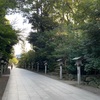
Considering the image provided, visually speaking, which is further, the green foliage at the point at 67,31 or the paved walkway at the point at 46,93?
the green foliage at the point at 67,31

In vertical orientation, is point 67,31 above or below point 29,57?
above

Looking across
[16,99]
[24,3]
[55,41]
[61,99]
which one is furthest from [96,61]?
[55,41]

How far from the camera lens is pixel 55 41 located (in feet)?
93.6

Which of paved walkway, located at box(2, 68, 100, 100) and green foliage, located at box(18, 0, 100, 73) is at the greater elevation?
green foliage, located at box(18, 0, 100, 73)

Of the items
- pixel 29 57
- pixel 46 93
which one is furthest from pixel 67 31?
pixel 29 57

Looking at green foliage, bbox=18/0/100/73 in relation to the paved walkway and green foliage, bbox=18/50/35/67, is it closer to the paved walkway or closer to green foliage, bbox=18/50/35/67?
the paved walkway

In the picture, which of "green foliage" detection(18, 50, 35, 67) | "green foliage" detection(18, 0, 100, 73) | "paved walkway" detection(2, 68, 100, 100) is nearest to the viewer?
"paved walkway" detection(2, 68, 100, 100)

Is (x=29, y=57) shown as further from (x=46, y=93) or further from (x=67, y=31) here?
(x=46, y=93)

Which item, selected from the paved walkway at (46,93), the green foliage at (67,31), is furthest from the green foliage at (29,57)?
the paved walkway at (46,93)

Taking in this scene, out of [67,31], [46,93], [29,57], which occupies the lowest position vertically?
[46,93]

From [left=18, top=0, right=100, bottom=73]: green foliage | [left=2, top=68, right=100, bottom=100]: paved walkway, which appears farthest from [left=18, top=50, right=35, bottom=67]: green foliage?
[left=2, top=68, right=100, bottom=100]: paved walkway

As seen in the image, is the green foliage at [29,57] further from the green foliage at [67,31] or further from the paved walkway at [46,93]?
the paved walkway at [46,93]

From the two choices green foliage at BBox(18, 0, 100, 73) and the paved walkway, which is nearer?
the paved walkway

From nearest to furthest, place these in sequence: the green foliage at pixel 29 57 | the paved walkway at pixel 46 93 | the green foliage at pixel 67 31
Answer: the paved walkway at pixel 46 93, the green foliage at pixel 67 31, the green foliage at pixel 29 57
